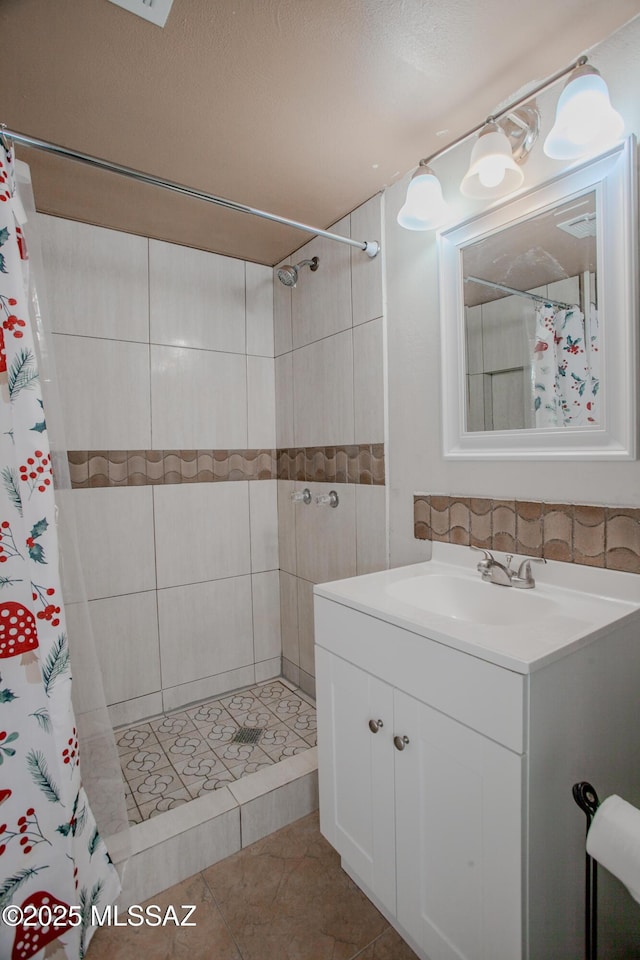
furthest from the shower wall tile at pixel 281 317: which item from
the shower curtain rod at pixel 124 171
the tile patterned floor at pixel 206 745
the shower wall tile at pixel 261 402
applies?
the tile patterned floor at pixel 206 745

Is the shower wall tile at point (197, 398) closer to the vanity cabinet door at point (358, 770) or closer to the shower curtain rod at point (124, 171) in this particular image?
the shower curtain rod at point (124, 171)

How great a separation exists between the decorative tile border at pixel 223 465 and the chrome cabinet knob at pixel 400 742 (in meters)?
0.93

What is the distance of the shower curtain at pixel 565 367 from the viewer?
1189 mm

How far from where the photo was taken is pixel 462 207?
1.49 meters

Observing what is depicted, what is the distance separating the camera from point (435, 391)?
63.5 inches

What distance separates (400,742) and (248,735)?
1.08 metres

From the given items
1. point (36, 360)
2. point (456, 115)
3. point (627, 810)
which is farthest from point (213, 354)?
point (627, 810)

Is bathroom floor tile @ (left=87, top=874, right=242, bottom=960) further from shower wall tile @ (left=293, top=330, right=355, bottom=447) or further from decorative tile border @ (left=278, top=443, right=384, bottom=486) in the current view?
shower wall tile @ (left=293, top=330, right=355, bottom=447)

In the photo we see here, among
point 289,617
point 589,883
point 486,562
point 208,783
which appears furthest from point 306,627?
point 589,883

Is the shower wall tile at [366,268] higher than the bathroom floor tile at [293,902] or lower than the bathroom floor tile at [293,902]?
higher

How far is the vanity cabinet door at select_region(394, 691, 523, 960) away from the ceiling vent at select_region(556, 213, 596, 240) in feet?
3.84

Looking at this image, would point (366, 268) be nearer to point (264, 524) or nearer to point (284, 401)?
point (284, 401)

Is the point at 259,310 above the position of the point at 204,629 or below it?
above

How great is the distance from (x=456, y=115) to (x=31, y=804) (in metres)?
2.11
